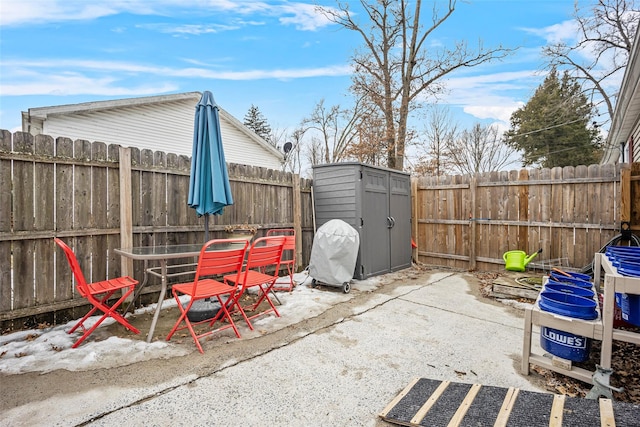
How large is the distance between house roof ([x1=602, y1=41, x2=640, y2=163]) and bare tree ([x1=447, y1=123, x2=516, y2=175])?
11.3m

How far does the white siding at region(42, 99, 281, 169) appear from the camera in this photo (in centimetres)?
789

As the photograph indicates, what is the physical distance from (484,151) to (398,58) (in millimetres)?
11371

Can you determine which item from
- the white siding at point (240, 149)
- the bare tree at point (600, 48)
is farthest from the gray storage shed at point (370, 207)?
the bare tree at point (600, 48)

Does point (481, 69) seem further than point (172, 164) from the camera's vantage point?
Yes

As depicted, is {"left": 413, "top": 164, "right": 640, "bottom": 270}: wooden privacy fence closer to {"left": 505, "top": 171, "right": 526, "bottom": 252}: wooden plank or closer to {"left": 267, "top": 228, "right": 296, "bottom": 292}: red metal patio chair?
{"left": 505, "top": 171, "right": 526, "bottom": 252}: wooden plank

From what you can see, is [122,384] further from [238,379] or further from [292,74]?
[292,74]

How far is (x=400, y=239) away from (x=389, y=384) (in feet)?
14.2

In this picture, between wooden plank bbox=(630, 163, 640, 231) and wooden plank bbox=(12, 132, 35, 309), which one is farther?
wooden plank bbox=(630, 163, 640, 231)

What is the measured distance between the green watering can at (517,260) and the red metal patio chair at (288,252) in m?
3.97

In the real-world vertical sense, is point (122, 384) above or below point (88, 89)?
below

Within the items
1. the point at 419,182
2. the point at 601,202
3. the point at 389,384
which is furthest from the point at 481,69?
the point at 389,384

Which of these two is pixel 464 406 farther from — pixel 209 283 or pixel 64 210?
pixel 64 210

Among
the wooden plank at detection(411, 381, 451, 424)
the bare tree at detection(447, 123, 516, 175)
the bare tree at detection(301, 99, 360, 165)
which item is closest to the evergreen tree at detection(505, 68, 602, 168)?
the bare tree at detection(447, 123, 516, 175)

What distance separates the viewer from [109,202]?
363cm
